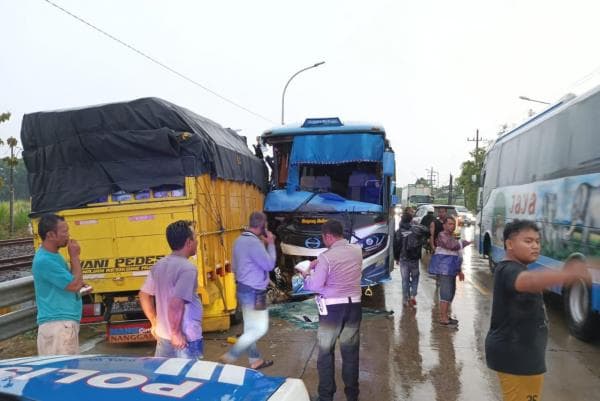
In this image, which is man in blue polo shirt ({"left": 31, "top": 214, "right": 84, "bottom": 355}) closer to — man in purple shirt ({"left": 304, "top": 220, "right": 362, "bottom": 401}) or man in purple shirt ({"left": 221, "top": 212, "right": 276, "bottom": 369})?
man in purple shirt ({"left": 221, "top": 212, "right": 276, "bottom": 369})

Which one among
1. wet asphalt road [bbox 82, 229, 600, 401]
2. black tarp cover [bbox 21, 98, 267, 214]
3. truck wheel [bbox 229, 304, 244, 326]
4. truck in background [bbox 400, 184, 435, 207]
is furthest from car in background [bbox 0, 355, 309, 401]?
truck in background [bbox 400, 184, 435, 207]

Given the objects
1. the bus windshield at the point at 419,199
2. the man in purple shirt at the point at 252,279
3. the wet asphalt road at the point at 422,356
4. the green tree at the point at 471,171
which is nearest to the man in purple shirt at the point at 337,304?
the wet asphalt road at the point at 422,356

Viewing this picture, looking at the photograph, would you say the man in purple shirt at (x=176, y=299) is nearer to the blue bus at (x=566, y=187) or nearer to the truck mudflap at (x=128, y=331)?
the truck mudflap at (x=128, y=331)

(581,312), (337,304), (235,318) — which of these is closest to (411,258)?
(581,312)

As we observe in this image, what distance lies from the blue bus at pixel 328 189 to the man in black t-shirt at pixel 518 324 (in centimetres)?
535

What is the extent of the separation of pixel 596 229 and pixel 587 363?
5.27ft

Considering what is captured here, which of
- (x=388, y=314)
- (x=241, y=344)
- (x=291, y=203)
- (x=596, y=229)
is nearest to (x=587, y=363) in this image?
(x=596, y=229)

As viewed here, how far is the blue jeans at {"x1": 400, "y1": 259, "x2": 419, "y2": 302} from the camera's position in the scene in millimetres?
8670

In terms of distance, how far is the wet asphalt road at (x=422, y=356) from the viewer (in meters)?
4.92

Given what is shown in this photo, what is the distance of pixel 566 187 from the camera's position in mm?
6996

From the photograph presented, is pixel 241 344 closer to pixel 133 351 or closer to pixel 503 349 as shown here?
pixel 133 351

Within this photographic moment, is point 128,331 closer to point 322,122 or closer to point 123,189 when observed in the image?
point 123,189

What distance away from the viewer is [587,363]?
580 centimetres

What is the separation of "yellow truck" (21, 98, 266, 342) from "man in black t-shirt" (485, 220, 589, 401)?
3918 millimetres
